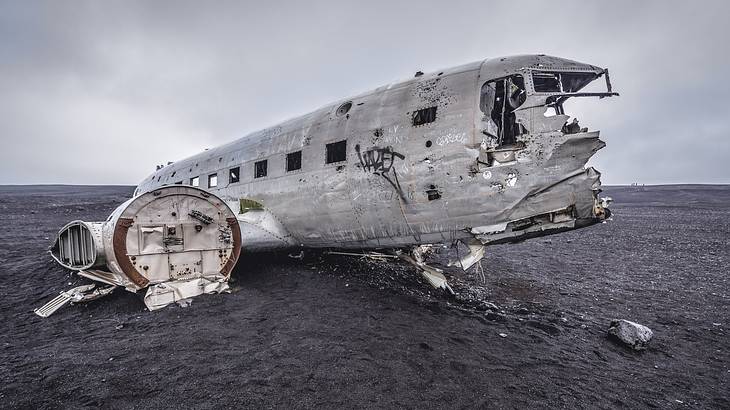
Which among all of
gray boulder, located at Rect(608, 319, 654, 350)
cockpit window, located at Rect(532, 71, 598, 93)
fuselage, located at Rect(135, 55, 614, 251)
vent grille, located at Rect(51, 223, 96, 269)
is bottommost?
gray boulder, located at Rect(608, 319, 654, 350)

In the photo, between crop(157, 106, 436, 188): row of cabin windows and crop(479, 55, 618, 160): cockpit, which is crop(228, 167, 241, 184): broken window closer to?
crop(157, 106, 436, 188): row of cabin windows

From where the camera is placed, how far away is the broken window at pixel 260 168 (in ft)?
32.9

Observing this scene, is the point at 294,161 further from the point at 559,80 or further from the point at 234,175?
the point at 559,80

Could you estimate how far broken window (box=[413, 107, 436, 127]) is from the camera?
6.83 metres

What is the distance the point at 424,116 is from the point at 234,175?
741 centimetres

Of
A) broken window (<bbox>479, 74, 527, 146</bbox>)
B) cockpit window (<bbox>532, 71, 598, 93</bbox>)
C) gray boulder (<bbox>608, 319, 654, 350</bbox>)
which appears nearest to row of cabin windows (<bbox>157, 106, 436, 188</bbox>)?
broken window (<bbox>479, 74, 527, 146</bbox>)

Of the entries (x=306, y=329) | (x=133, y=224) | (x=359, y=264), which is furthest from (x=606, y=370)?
(x=133, y=224)

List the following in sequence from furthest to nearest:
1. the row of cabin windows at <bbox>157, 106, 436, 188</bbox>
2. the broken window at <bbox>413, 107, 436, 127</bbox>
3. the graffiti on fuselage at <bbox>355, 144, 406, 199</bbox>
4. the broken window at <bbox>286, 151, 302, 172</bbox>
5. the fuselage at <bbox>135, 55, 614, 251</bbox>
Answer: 1. the broken window at <bbox>286, 151, 302, 172</bbox>
2. the graffiti on fuselage at <bbox>355, 144, 406, 199</bbox>
3. the row of cabin windows at <bbox>157, 106, 436, 188</bbox>
4. the broken window at <bbox>413, 107, 436, 127</bbox>
5. the fuselage at <bbox>135, 55, 614, 251</bbox>

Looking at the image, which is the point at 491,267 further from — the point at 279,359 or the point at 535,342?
the point at 279,359

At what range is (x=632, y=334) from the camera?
5.88m

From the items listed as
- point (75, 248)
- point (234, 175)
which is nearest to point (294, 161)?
point (234, 175)

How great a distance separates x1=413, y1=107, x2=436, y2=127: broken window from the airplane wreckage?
3 centimetres

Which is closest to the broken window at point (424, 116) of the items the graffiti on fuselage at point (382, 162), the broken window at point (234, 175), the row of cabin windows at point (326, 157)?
the row of cabin windows at point (326, 157)

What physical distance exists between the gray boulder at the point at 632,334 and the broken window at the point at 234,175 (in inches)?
432
